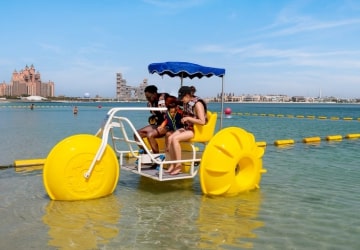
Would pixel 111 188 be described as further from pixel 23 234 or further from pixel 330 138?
pixel 330 138

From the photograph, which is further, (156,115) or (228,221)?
(156,115)

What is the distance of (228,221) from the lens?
5500 mm

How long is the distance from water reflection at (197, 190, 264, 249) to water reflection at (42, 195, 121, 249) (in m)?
1.25

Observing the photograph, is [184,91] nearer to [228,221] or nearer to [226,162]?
[226,162]

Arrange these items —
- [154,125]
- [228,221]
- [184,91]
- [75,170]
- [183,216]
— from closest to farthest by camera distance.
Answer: [228,221] → [183,216] → [75,170] → [184,91] → [154,125]

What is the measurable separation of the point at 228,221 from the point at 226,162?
4.68ft

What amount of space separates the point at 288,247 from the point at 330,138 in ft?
46.6

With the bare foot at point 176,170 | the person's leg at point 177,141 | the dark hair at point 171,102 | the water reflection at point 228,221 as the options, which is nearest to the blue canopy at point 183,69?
the dark hair at point 171,102

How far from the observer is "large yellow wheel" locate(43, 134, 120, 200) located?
6184mm

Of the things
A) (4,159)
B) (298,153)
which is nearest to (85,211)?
(4,159)

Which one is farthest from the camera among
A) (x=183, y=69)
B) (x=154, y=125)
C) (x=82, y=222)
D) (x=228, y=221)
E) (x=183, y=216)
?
(x=154, y=125)

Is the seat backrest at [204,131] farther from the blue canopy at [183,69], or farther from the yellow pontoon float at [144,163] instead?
Answer: the blue canopy at [183,69]

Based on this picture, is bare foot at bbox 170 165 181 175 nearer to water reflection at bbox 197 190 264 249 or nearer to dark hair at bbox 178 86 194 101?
water reflection at bbox 197 190 264 249

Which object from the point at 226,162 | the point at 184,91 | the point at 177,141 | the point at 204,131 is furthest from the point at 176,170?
the point at 184,91
